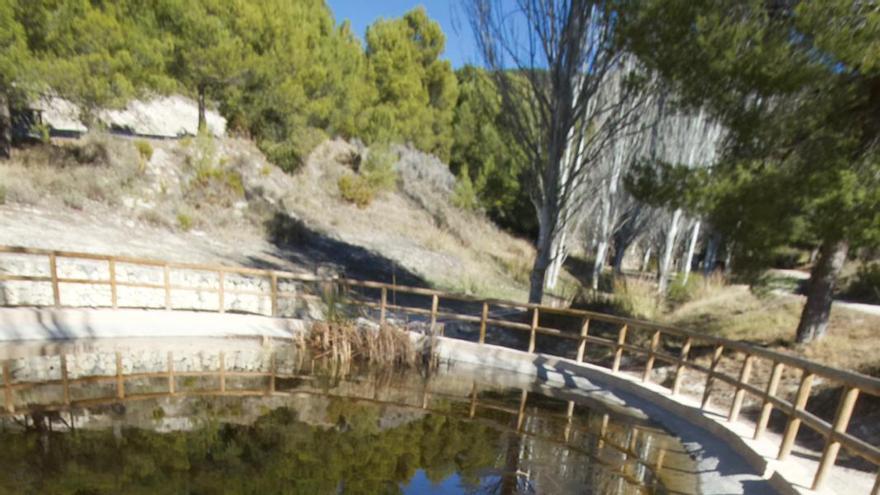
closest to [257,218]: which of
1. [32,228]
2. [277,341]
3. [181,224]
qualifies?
[181,224]

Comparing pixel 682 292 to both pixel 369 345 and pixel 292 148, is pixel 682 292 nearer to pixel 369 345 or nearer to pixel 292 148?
pixel 369 345

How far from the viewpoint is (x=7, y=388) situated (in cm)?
546

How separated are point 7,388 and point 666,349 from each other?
9.75 meters

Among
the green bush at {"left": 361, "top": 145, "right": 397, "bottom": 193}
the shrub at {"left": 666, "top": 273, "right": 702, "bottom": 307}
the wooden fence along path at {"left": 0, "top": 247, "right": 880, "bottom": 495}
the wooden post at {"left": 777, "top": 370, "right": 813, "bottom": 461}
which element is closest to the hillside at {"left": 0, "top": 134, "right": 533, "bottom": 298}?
the green bush at {"left": 361, "top": 145, "right": 397, "bottom": 193}

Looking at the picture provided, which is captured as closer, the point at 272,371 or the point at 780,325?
the point at 272,371

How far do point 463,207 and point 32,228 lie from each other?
18.3 meters

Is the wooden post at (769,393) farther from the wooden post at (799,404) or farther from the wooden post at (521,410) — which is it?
the wooden post at (521,410)

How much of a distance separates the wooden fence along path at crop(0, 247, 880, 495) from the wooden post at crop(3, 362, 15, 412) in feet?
5.12

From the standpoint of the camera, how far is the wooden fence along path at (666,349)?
12.0ft

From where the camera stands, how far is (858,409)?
5820 mm

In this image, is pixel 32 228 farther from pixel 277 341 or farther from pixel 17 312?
pixel 277 341

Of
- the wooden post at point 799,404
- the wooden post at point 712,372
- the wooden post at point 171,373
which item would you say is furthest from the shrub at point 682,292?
the wooden post at point 171,373

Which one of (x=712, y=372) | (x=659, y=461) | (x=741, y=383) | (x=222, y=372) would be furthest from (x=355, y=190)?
(x=741, y=383)

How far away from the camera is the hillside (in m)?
11.1
